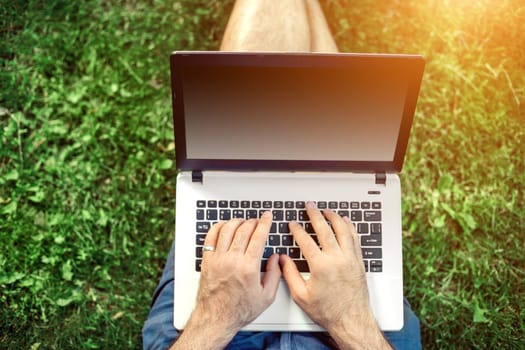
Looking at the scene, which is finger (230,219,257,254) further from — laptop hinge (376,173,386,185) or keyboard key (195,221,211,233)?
laptop hinge (376,173,386,185)

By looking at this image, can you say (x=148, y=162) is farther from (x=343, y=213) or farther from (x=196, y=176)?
(x=343, y=213)

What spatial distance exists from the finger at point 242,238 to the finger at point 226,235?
1 cm

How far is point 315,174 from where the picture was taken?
170cm

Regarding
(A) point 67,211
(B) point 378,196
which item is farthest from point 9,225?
(B) point 378,196

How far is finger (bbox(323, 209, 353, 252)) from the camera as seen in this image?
1623 millimetres

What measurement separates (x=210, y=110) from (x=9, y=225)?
1.30 metres

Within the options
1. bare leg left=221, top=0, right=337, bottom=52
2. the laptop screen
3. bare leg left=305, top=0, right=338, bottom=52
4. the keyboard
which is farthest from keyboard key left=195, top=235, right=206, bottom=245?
bare leg left=305, top=0, right=338, bottom=52

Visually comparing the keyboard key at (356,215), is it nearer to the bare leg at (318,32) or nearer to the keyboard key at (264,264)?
the keyboard key at (264,264)

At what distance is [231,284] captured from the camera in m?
1.61

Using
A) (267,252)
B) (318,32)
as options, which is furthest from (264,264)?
(318,32)

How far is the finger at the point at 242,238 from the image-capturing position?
5.30ft

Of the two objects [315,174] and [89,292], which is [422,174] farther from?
[89,292]

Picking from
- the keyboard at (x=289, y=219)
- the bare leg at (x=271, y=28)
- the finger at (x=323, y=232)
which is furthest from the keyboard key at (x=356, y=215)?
the bare leg at (x=271, y=28)

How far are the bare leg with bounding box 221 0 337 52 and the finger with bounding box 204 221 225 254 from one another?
0.68m
